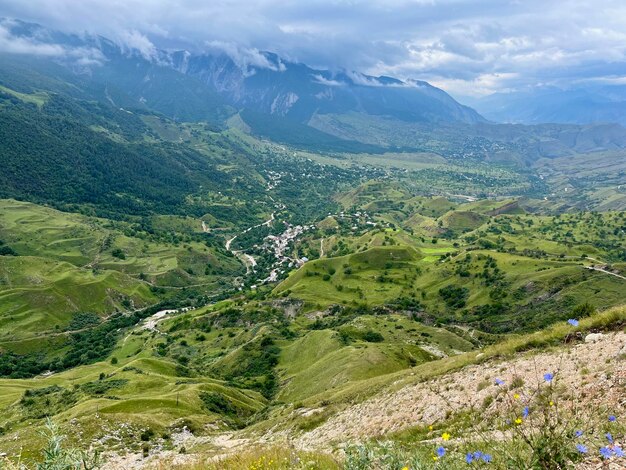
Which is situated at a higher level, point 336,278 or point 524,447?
point 524,447

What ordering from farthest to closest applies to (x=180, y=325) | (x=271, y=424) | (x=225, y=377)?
(x=180, y=325), (x=225, y=377), (x=271, y=424)

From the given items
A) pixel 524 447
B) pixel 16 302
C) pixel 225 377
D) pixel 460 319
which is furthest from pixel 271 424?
pixel 16 302

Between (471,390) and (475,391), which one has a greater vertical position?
(475,391)

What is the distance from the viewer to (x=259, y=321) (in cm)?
14788

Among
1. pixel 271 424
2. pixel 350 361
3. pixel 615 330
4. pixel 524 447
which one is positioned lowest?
pixel 350 361

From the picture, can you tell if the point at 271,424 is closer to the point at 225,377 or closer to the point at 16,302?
the point at 225,377

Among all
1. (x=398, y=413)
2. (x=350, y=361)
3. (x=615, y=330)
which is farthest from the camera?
(x=350, y=361)

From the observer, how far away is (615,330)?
2506 cm

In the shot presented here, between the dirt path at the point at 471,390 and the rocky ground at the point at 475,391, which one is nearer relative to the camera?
the rocky ground at the point at 475,391

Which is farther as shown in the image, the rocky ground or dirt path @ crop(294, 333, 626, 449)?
dirt path @ crop(294, 333, 626, 449)

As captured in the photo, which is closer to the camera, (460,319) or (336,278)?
(460,319)

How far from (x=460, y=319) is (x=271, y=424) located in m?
117

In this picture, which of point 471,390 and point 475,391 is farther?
point 471,390

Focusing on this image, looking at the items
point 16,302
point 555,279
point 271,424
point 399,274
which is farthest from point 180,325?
point 555,279
